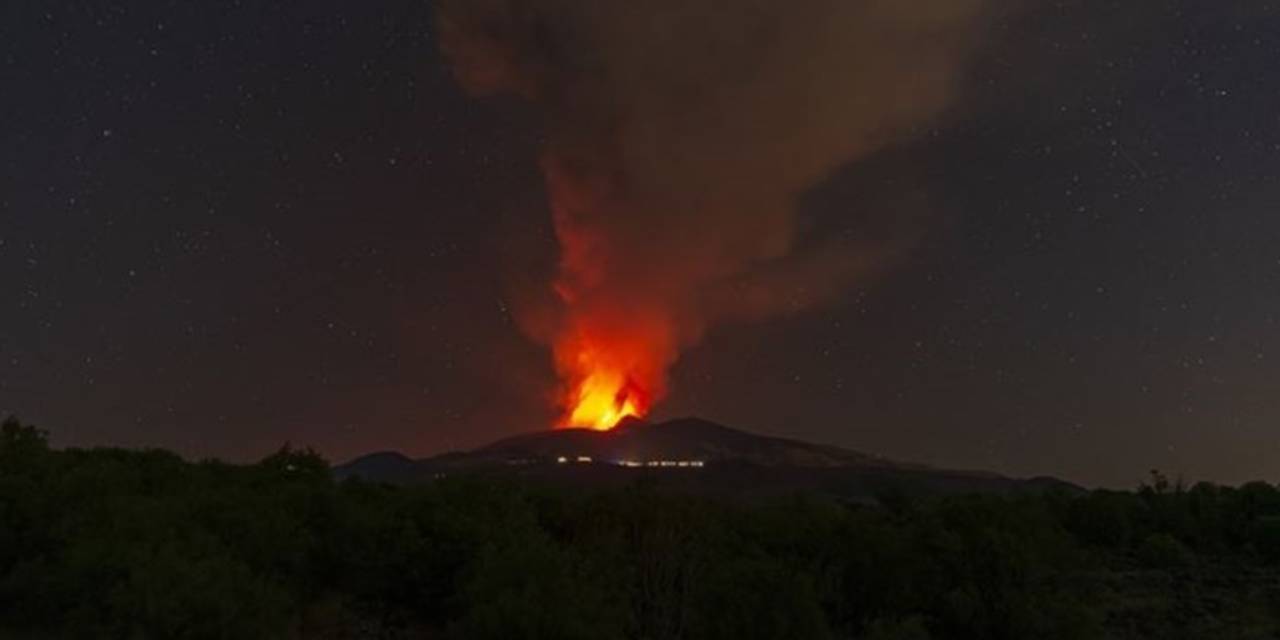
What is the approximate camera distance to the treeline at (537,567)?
1117 inches

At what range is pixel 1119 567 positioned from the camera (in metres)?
48.6

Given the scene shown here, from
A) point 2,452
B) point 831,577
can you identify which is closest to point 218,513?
point 2,452

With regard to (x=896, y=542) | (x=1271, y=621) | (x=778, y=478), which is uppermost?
(x=778, y=478)

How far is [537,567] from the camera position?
29.9 m

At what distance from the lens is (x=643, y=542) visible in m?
40.0

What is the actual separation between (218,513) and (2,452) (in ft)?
43.4

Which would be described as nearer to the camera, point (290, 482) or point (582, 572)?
point (582, 572)

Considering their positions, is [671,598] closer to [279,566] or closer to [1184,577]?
[279,566]

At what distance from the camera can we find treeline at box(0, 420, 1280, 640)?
1117 inches

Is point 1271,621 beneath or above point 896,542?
beneath

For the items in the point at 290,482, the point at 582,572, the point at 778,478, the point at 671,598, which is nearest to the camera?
the point at 582,572

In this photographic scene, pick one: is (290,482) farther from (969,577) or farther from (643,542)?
(969,577)

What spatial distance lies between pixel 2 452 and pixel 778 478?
153 metres

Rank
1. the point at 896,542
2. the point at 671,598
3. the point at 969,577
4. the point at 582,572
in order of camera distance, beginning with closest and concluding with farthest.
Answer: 1. the point at 582,572
2. the point at 671,598
3. the point at 969,577
4. the point at 896,542
